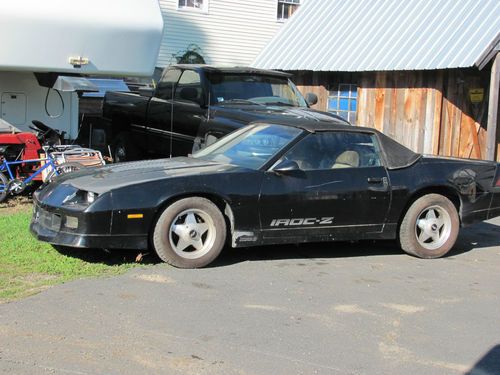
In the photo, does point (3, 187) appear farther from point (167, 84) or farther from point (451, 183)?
point (451, 183)

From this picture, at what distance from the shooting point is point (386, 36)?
47.2 feet

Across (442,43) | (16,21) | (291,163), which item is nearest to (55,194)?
(291,163)

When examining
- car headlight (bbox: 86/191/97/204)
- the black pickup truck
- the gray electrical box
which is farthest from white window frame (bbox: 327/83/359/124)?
car headlight (bbox: 86/191/97/204)

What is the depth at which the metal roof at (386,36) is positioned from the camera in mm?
11930

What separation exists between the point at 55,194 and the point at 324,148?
2723mm

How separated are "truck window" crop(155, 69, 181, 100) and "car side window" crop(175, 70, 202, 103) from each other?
0.73 ft

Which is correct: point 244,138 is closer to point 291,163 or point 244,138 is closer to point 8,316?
point 291,163

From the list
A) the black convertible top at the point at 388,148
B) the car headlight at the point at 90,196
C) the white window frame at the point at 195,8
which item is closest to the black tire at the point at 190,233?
the car headlight at the point at 90,196

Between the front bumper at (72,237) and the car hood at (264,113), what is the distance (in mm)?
3182

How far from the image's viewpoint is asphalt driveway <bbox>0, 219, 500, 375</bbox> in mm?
4141

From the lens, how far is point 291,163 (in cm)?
654

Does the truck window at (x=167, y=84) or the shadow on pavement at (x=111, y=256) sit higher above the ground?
the truck window at (x=167, y=84)

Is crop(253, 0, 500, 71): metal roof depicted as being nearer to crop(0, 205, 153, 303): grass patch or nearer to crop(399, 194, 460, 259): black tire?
crop(399, 194, 460, 259): black tire

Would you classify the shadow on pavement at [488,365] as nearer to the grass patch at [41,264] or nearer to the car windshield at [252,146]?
the car windshield at [252,146]
